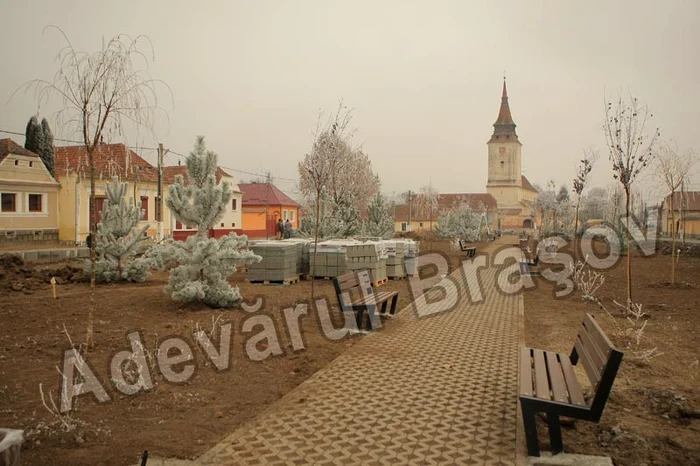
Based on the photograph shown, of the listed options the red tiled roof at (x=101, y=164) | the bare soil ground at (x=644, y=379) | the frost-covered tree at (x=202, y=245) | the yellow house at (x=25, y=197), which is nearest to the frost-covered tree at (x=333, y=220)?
the bare soil ground at (x=644, y=379)

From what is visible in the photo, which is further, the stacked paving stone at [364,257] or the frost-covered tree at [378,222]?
the frost-covered tree at [378,222]

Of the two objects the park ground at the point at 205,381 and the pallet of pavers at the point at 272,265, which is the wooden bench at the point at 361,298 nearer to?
the park ground at the point at 205,381

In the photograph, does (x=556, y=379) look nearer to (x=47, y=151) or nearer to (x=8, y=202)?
(x=8, y=202)

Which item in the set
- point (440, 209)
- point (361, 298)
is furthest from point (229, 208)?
point (440, 209)

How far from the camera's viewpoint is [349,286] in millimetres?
8570

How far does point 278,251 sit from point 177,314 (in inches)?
172

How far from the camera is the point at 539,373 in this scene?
4.61 meters

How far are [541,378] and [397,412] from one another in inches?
49.9

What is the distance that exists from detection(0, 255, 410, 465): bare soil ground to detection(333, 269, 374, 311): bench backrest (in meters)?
0.47

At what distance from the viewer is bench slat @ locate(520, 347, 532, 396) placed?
4109 mm

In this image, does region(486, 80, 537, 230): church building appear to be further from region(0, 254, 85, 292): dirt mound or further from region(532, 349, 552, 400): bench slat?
region(532, 349, 552, 400): bench slat

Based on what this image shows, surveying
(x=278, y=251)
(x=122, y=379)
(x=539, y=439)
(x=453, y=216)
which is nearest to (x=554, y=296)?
(x=278, y=251)

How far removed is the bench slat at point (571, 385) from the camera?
3.97m

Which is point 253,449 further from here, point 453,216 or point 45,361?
point 453,216
